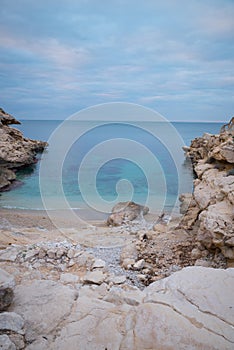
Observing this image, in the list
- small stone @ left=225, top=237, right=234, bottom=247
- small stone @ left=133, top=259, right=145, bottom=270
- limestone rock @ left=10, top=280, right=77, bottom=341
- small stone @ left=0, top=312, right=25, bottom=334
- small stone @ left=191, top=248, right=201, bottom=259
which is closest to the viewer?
small stone @ left=0, top=312, right=25, bottom=334

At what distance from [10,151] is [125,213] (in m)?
17.2

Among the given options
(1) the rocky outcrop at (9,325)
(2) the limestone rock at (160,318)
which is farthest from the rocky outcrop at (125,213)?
(1) the rocky outcrop at (9,325)

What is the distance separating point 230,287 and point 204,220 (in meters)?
3.08

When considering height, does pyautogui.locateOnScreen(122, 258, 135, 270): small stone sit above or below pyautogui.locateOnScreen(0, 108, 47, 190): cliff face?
below

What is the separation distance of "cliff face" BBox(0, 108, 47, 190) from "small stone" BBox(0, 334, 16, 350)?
20675mm

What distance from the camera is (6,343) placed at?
3320 mm

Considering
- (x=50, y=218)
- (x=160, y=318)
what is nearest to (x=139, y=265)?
(x=160, y=318)

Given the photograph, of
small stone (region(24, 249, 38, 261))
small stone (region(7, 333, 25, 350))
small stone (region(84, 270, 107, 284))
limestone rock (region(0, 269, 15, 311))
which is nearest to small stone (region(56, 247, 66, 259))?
small stone (region(24, 249, 38, 261))

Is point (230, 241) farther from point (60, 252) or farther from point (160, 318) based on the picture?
point (60, 252)

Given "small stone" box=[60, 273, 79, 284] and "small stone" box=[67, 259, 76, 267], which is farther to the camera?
"small stone" box=[67, 259, 76, 267]

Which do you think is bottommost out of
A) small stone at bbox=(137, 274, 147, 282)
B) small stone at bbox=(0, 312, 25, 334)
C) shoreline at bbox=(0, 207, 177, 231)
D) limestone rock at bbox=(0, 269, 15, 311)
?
shoreline at bbox=(0, 207, 177, 231)

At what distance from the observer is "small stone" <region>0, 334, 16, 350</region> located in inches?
129

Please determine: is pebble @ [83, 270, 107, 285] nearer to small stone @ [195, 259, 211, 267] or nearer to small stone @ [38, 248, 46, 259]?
small stone @ [38, 248, 46, 259]

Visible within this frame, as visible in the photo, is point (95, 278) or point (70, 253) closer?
point (95, 278)
